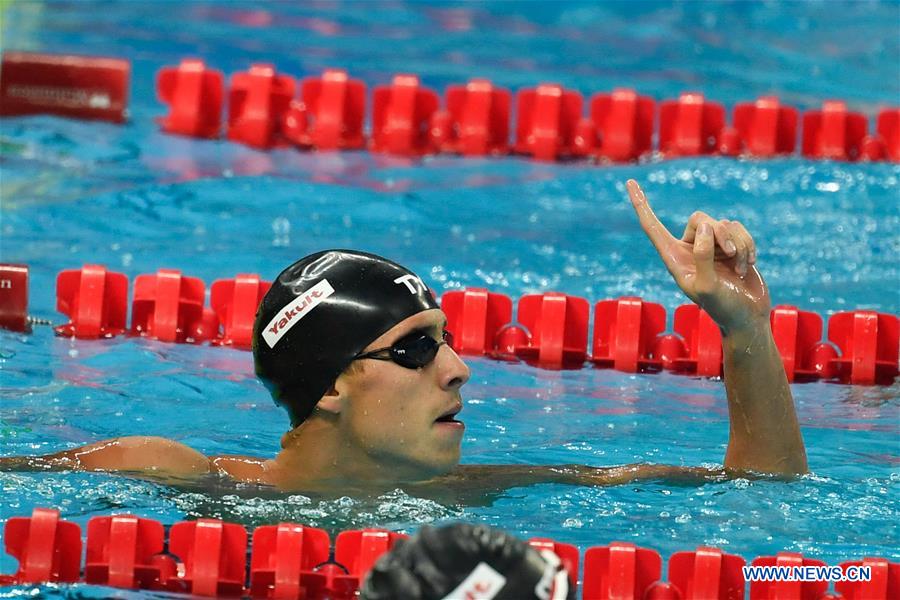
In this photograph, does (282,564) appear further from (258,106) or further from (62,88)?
(62,88)

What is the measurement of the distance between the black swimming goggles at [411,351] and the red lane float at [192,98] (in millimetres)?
5051

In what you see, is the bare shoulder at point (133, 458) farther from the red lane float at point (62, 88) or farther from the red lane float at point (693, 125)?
the red lane float at point (62, 88)

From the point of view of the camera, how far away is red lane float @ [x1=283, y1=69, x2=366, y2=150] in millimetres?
8039

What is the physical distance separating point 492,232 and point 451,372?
11.3 ft

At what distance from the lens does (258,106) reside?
8117mm

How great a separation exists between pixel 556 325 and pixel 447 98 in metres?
3.00

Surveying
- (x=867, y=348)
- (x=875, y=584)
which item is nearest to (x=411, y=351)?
(x=875, y=584)

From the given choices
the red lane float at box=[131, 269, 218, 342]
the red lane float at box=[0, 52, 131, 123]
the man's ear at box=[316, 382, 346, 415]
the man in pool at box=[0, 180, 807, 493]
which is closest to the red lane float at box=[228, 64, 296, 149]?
the red lane float at box=[0, 52, 131, 123]

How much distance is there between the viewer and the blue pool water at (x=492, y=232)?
381cm

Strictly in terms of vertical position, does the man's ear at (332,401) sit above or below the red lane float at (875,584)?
above

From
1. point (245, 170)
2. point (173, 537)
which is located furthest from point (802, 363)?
point (245, 170)

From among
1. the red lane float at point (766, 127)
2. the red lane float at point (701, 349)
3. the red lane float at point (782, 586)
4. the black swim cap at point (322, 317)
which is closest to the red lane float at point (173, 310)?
the red lane float at point (701, 349)

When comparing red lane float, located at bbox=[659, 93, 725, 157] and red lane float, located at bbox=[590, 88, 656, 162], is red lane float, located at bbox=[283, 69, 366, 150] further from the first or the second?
red lane float, located at bbox=[659, 93, 725, 157]

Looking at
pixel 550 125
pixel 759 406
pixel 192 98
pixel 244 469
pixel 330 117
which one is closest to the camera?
pixel 759 406
